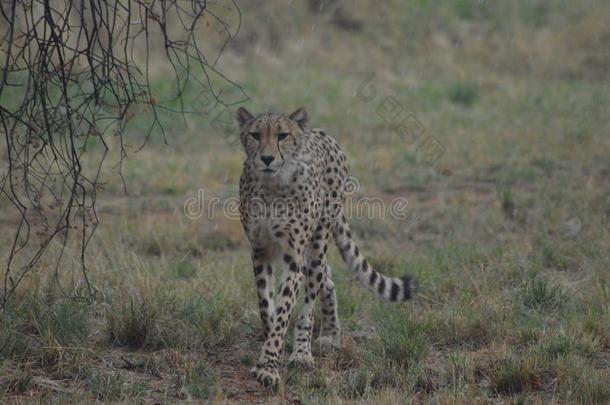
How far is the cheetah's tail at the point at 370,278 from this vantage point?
4.65 meters

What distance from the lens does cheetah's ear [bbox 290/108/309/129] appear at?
439 cm

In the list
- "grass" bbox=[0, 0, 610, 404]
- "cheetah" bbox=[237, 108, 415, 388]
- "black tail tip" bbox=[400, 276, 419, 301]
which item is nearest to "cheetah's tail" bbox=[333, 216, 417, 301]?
"black tail tip" bbox=[400, 276, 419, 301]

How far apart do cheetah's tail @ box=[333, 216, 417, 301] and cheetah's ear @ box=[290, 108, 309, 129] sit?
612mm

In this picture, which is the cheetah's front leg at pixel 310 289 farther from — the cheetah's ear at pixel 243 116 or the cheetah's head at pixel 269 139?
the cheetah's ear at pixel 243 116

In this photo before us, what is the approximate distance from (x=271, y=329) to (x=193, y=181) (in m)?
4.38

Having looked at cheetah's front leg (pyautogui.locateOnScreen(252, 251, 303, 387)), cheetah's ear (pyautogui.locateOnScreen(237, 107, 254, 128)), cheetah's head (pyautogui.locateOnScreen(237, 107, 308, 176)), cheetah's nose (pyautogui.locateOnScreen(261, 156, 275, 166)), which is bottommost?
cheetah's front leg (pyautogui.locateOnScreen(252, 251, 303, 387))

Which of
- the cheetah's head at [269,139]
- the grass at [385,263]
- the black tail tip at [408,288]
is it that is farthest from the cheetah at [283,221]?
the black tail tip at [408,288]

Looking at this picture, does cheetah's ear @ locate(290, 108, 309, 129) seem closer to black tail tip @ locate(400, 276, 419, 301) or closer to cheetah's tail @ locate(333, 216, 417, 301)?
cheetah's tail @ locate(333, 216, 417, 301)

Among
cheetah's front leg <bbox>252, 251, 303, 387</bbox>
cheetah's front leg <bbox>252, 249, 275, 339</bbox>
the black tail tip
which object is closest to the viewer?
cheetah's front leg <bbox>252, 251, 303, 387</bbox>

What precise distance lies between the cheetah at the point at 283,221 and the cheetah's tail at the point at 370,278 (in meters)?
0.23

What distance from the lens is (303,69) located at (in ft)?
43.3

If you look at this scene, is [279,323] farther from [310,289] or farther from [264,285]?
[310,289]

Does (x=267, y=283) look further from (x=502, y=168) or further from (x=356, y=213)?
(x=502, y=168)

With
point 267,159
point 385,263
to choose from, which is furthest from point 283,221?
point 385,263
